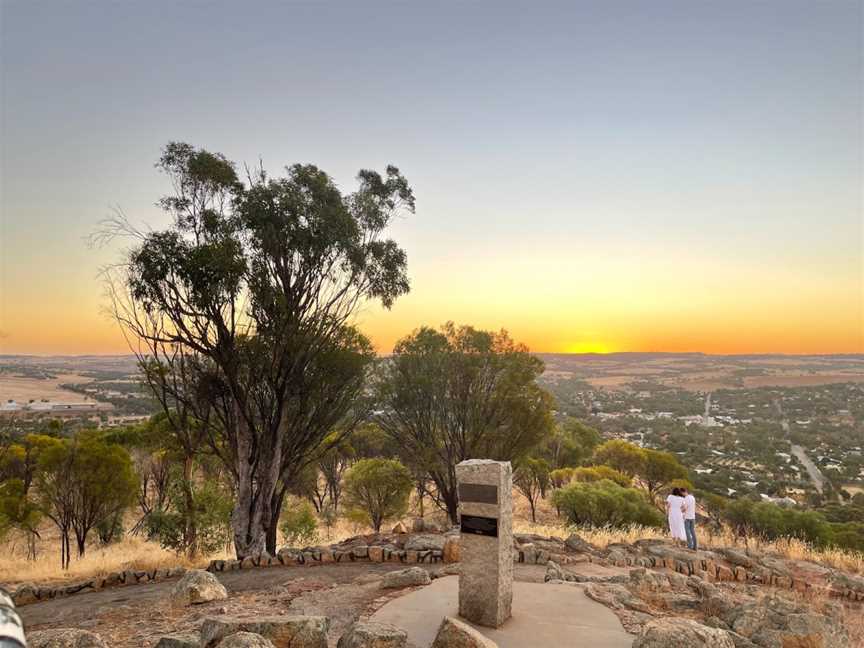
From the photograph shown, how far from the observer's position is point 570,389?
128000 mm

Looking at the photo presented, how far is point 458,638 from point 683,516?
11299 millimetres

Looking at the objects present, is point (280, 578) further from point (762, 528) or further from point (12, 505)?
point (762, 528)

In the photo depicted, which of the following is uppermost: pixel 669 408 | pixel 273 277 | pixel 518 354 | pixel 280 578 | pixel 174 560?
pixel 273 277

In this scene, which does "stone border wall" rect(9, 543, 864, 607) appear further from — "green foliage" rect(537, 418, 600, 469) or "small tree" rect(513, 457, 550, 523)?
"green foliage" rect(537, 418, 600, 469)

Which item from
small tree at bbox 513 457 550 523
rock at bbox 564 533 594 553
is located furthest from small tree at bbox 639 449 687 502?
rock at bbox 564 533 594 553

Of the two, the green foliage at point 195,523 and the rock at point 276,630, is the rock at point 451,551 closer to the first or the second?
the rock at point 276,630

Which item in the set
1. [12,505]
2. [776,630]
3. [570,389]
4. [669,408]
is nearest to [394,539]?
[776,630]

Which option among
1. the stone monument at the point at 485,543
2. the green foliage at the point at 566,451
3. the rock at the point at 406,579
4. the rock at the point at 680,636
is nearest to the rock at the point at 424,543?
the rock at the point at 406,579

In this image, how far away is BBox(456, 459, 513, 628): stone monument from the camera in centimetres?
749

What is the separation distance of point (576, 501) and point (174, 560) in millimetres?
20495

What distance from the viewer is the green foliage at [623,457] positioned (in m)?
37.9

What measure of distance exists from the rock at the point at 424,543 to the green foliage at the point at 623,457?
29.0m

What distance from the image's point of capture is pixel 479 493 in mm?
7766

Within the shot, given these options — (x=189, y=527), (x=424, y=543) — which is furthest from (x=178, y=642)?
(x=189, y=527)
